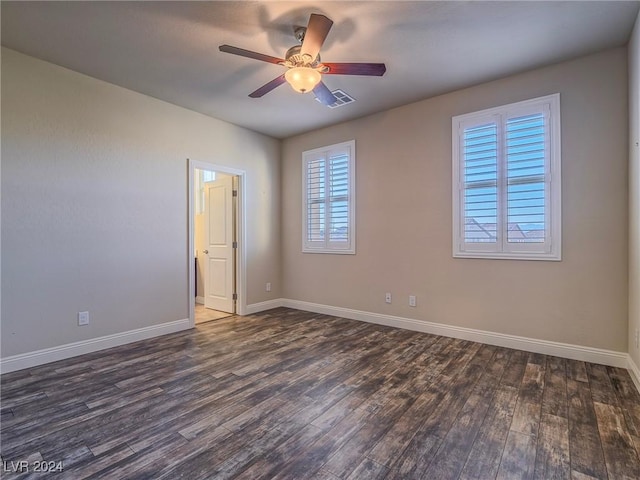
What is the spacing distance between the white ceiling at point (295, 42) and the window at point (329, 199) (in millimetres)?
A: 1247

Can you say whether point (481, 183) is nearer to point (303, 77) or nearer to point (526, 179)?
point (526, 179)

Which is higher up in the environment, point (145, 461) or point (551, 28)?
point (551, 28)

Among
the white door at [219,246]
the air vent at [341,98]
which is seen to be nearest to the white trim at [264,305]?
the white door at [219,246]

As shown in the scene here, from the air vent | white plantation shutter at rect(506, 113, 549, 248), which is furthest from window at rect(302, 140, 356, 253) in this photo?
white plantation shutter at rect(506, 113, 549, 248)

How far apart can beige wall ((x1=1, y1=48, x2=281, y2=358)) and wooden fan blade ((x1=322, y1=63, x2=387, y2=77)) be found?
2467 millimetres

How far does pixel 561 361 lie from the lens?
2.97m

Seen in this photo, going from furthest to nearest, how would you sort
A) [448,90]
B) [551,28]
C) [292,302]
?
[292,302], [448,90], [551,28]

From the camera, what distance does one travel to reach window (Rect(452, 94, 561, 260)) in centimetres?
309

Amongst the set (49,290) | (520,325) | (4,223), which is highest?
(4,223)

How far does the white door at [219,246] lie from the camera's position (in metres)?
4.95

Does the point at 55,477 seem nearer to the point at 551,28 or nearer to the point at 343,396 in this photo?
the point at 343,396

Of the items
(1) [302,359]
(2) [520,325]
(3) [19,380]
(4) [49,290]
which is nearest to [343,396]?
(1) [302,359]

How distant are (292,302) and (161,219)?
247 cm

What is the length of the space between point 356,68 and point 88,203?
9.73 feet
